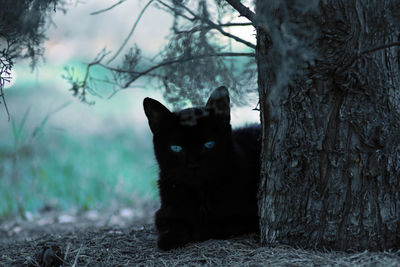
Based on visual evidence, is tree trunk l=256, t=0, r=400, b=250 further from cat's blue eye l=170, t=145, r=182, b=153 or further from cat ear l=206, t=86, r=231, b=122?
cat's blue eye l=170, t=145, r=182, b=153

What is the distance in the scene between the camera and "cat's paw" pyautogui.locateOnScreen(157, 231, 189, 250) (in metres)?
2.65

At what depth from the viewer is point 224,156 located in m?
2.87

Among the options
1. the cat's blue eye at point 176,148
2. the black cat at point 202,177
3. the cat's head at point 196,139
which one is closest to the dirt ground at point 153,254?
the black cat at point 202,177

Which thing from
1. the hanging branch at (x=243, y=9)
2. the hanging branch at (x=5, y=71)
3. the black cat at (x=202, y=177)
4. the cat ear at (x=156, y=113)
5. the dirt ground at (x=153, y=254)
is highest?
the hanging branch at (x=243, y=9)

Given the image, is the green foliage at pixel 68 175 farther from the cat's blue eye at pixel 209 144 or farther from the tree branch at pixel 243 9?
the tree branch at pixel 243 9

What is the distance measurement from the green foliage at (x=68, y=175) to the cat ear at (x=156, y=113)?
1.99 metres

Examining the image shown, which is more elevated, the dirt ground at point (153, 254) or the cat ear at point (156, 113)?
the cat ear at point (156, 113)

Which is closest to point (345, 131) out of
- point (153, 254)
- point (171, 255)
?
point (171, 255)

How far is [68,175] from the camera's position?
18.9 ft

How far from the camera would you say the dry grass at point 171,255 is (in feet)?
6.74

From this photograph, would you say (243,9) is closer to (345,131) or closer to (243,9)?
(243,9)

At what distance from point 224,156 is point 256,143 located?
1.66 feet

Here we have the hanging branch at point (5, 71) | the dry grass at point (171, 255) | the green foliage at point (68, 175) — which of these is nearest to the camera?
the dry grass at point (171, 255)

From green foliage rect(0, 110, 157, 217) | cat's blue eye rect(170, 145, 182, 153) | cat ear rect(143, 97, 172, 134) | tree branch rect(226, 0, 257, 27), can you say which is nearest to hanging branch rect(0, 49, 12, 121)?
cat ear rect(143, 97, 172, 134)
